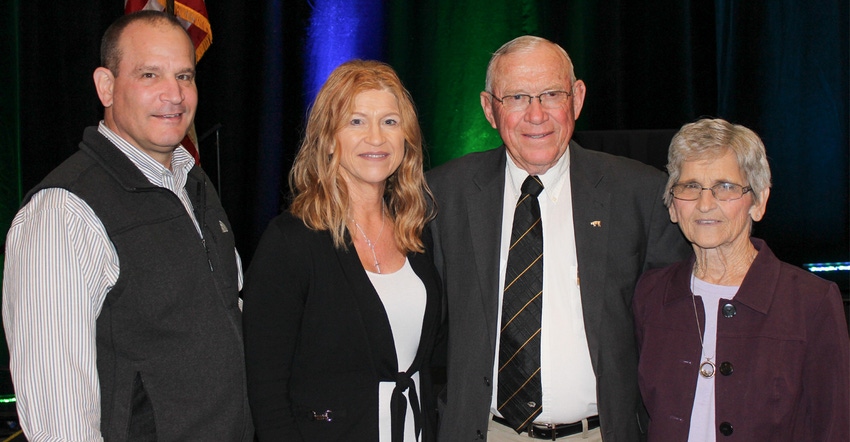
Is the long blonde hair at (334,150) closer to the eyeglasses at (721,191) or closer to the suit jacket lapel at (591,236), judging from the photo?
the suit jacket lapel at (591,236)

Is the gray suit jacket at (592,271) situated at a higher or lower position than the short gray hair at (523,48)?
lower

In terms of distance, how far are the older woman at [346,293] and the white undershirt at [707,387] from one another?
76cm

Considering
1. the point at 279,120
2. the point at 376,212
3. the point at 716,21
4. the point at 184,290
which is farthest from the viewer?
the point at 716,21

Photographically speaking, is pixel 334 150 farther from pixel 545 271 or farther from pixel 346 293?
pixel 545 271

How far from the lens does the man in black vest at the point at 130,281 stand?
1.73 metres

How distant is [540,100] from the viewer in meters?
2.44

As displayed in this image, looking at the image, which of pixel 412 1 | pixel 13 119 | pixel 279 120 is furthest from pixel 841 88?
pixel 13 119

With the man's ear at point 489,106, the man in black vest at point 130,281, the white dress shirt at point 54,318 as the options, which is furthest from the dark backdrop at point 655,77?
the white dress shirt at point 54,318

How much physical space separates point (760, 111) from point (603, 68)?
1.20 metres

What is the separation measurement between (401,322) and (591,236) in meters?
0.64

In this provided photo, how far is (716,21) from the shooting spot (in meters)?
5.71

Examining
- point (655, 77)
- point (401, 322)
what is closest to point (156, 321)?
point (401, 322)

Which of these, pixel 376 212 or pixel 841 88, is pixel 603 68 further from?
pixel 376 212

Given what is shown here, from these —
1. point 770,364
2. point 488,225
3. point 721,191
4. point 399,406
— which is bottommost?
point 399,406
